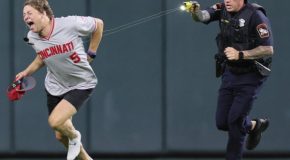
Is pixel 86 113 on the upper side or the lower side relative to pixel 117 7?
lower


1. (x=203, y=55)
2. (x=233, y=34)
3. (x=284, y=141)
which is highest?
(x=233, y=34)

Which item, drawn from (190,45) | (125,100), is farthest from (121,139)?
(190,45)

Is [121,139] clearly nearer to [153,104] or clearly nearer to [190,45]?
[153,104]

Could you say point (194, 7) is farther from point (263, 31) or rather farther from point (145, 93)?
point (145, 93)

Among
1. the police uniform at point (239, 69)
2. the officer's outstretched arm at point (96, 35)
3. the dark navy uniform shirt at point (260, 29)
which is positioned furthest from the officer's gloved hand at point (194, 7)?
the officer's outstretched arm at point (96, 35)

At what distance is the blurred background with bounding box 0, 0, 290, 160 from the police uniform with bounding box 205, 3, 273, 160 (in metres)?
1.51

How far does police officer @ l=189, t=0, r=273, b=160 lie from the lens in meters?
8.55

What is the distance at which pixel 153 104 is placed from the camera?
1049 centimetres

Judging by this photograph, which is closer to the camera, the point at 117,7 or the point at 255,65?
the point at 255,65

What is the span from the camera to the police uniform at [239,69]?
8602 millimetres

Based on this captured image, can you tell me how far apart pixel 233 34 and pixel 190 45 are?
1.79 metres

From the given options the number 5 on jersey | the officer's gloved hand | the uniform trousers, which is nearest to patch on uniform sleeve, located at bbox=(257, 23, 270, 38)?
the uniform trousers

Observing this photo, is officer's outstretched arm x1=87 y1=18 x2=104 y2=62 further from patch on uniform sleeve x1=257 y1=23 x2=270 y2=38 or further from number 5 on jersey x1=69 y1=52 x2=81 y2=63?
patch on uniform sleeve x1=257 y1=23 x2=270 y2=38

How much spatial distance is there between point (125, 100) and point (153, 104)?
280 mm
